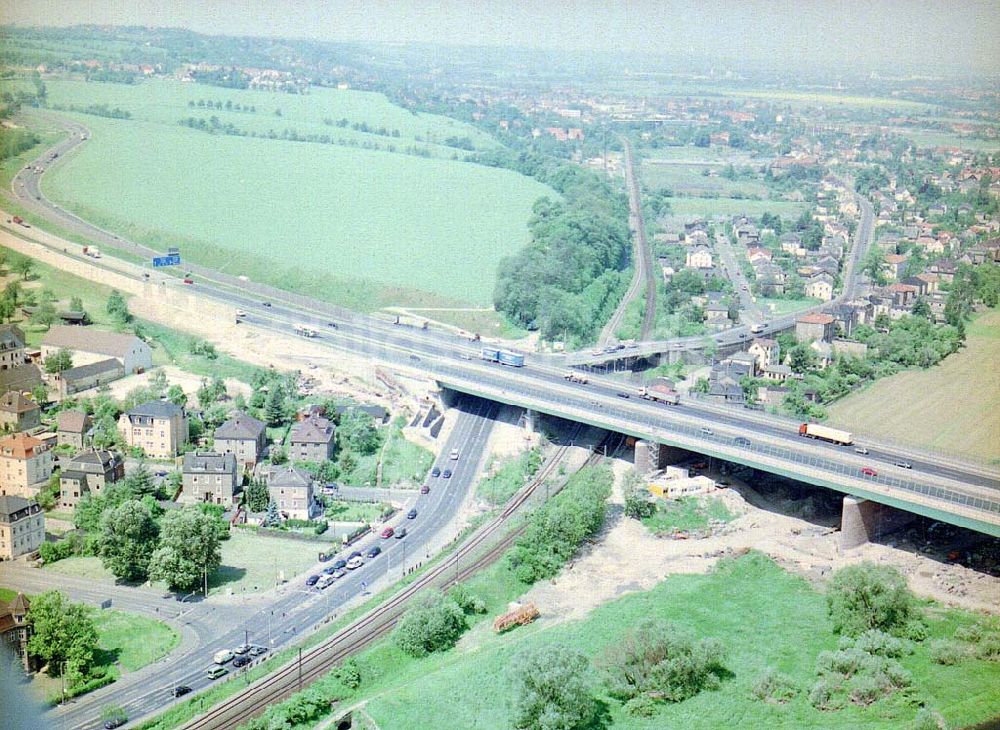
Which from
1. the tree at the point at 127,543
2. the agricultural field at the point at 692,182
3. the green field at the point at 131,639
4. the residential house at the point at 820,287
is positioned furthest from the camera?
the agricultural field at the point at 692,182

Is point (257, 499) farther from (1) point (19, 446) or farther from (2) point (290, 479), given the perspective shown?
(1) point (19, 446)

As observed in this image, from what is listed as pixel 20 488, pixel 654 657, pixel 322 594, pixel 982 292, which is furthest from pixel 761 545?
pixel 982 292

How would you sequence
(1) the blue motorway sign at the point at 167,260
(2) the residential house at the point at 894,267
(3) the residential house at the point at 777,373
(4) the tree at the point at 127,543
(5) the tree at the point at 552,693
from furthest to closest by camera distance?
(2) the residential house at the point at 894,267 → (1) the blue motorway sign at the point at 167,260 → (3) the residential house at the point at 777,373 → (4) the tree at the point at 127,543 → (5) the tree at the point at 552,693

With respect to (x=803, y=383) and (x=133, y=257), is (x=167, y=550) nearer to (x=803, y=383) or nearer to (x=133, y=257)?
(x=803, y=383)

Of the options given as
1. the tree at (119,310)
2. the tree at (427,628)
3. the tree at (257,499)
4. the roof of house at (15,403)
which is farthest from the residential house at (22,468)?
the tree at (119,310)

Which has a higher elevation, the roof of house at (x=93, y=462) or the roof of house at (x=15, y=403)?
the roof of house at (x=15, y=403)

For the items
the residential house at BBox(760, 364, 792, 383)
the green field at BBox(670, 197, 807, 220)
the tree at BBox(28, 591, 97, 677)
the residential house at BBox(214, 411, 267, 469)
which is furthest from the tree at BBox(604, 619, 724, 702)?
the green field at BBox(670, 197, 807, 220)

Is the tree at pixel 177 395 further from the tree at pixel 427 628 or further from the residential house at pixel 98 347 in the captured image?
the tree at pixel 427 628
